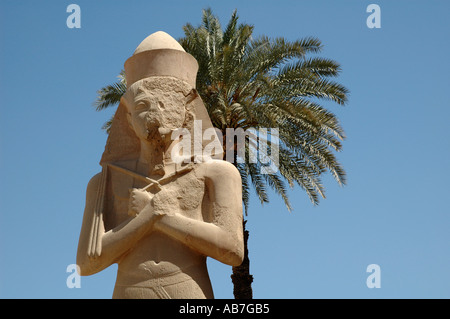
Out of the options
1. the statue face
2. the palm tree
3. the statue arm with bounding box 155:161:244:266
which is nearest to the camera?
the statue arm with bounding box 155:161:244:266

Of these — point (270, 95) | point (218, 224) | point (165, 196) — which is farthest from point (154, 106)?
point (270, 95)

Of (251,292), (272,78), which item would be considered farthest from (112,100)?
(251,292)

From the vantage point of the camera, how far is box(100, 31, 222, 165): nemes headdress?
550 cm

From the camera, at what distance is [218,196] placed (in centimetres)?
518

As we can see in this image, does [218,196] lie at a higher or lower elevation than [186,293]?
higher

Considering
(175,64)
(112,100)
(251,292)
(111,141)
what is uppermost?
(112,100)

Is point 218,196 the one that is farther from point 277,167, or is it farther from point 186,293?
point 277,167

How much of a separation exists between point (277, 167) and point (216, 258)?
922cm

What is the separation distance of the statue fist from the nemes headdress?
54cm

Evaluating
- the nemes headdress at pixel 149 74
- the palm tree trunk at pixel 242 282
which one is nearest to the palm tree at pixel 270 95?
the palm tree trunk at pixel 242 282

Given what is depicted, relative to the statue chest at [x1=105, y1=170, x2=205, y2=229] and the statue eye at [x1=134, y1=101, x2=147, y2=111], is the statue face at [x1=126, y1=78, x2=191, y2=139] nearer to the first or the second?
the statue eye at [x1=134, y1=101, x2=147, y2=111]

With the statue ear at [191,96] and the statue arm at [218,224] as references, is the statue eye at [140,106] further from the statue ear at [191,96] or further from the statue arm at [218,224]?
the statue arm at [218,224]

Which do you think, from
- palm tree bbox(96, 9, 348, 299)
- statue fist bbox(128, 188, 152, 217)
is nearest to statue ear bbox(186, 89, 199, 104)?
statue fist bbox(128, 188, 152, 217)

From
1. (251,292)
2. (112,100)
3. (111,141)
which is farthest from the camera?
(112,100)
